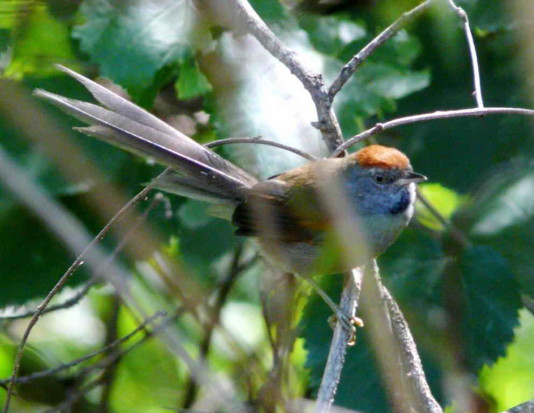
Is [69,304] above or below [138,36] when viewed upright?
below

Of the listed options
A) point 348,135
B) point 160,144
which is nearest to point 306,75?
point 160,144

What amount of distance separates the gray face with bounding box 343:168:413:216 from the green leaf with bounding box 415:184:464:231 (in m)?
0.31

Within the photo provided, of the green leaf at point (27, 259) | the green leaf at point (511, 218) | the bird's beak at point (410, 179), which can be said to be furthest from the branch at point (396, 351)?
the green leaf at point (27, 259)

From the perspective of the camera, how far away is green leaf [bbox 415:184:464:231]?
404 cm

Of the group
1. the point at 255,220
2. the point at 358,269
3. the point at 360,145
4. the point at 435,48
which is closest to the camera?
the point at 358,269

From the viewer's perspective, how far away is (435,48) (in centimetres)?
406

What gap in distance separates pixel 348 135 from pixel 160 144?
1.07m

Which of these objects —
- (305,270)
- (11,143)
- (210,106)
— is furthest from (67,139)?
(305,270)

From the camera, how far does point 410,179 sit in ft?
12.0

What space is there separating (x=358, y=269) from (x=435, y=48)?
4.69ft

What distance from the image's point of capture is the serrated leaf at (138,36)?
3.38m

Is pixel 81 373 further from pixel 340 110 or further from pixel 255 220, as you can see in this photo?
pixel 340 110

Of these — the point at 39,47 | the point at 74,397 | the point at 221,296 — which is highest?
the point at 39,47

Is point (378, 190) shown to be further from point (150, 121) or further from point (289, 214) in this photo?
point (150, 121)
